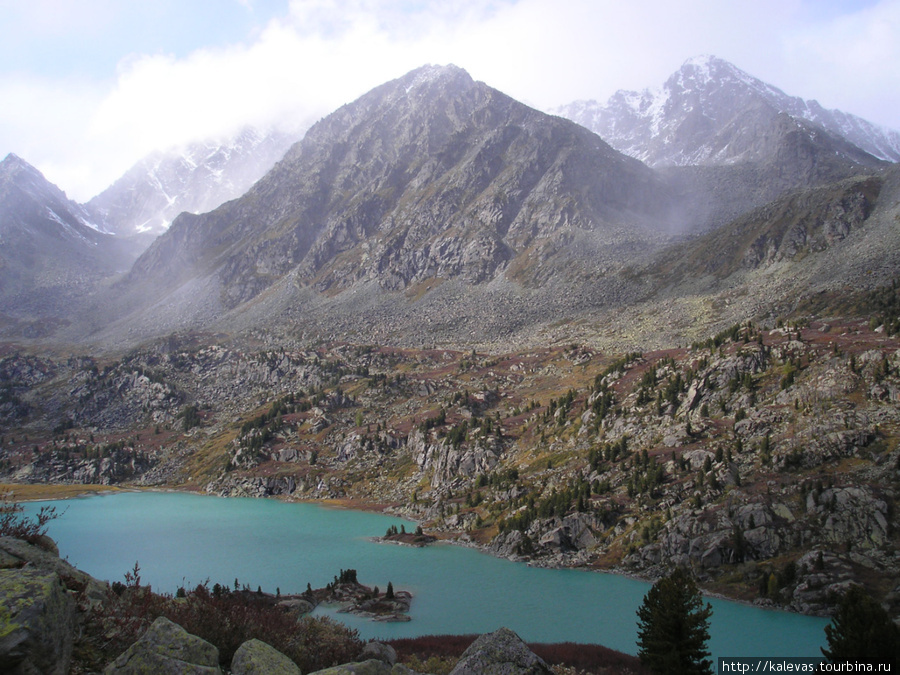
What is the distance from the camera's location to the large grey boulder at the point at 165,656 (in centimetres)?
970

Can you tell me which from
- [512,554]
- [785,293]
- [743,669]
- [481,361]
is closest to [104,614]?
[743,669]

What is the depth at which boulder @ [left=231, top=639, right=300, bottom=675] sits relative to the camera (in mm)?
11602

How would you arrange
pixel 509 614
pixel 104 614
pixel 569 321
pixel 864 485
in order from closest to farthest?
1. pixel 104 614
2. pixel 509 614
3. pixel 864 485
4. pixel 569 321

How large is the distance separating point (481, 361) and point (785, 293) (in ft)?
228

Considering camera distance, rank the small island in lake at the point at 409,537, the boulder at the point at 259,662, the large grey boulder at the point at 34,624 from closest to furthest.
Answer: the large grey boulder at the point at 34,624 → the boulder at the point at 259,662 → the small island in lake at the point at 409,537

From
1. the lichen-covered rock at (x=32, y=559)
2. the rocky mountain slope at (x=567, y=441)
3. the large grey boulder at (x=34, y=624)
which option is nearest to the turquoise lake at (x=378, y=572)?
the rocky mountain slope at (x=567, y=441)

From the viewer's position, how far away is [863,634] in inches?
749

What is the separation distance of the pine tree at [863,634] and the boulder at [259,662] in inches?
771

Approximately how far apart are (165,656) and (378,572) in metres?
44.0

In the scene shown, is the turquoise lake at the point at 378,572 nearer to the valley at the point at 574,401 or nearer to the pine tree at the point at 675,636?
the valley at the point at 574,401

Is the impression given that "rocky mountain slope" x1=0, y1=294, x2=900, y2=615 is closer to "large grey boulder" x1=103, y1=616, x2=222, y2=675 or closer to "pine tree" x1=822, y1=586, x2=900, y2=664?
"pine tree" x1=822, y1=586, x2=900, y2=664

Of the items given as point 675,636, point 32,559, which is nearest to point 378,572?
point 675,636

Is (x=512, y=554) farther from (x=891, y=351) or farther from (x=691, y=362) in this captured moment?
(x=891, y=351)

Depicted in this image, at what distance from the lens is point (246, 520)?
2899 inches
